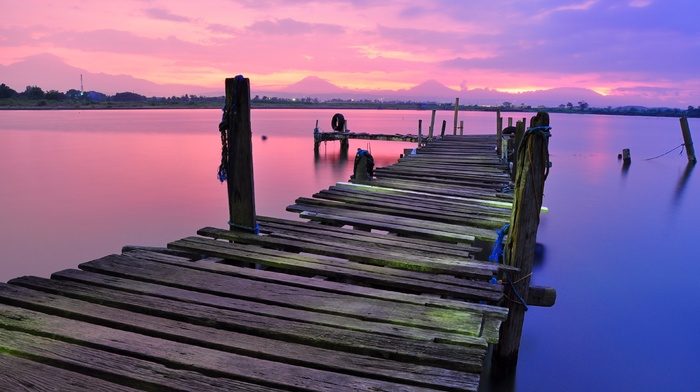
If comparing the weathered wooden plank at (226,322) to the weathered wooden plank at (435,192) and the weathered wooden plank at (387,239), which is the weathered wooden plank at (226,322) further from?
the weathered wooden plank at (435,192)

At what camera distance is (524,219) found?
4.75 m

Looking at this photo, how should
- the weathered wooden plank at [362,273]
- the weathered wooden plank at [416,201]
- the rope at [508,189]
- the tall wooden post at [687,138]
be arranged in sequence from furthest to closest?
the tall wooden post at [687,138] → the rope at [508,189] → the weathered wooden plank at [416,201] → the weathered wooden plank at [362,273]

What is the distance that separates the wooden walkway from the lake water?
6.45ft

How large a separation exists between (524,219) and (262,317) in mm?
2677

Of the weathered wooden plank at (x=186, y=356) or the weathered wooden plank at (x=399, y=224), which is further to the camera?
the weathered wooden plank at (x=399, y=224)

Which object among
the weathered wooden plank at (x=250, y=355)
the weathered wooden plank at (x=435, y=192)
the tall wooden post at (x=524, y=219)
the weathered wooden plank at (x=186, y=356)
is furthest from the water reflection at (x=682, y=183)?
the weathered wooden plank at (x=186, y=356)

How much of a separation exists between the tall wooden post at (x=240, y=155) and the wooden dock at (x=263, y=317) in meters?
0.21

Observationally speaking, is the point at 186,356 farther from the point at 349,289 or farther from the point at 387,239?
the point at 387,239

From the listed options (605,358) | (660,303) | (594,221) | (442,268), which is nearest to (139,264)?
(442,268)

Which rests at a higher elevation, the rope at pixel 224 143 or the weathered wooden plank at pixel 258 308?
the rope at pixel 224 143

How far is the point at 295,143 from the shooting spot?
40312mm

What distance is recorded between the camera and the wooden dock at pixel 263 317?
277 cm

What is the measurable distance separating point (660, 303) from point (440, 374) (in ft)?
24.8

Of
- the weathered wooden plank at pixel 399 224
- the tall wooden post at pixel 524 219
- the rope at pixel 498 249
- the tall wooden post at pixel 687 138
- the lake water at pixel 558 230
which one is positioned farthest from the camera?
the tall wooden post at pixel 687 138
